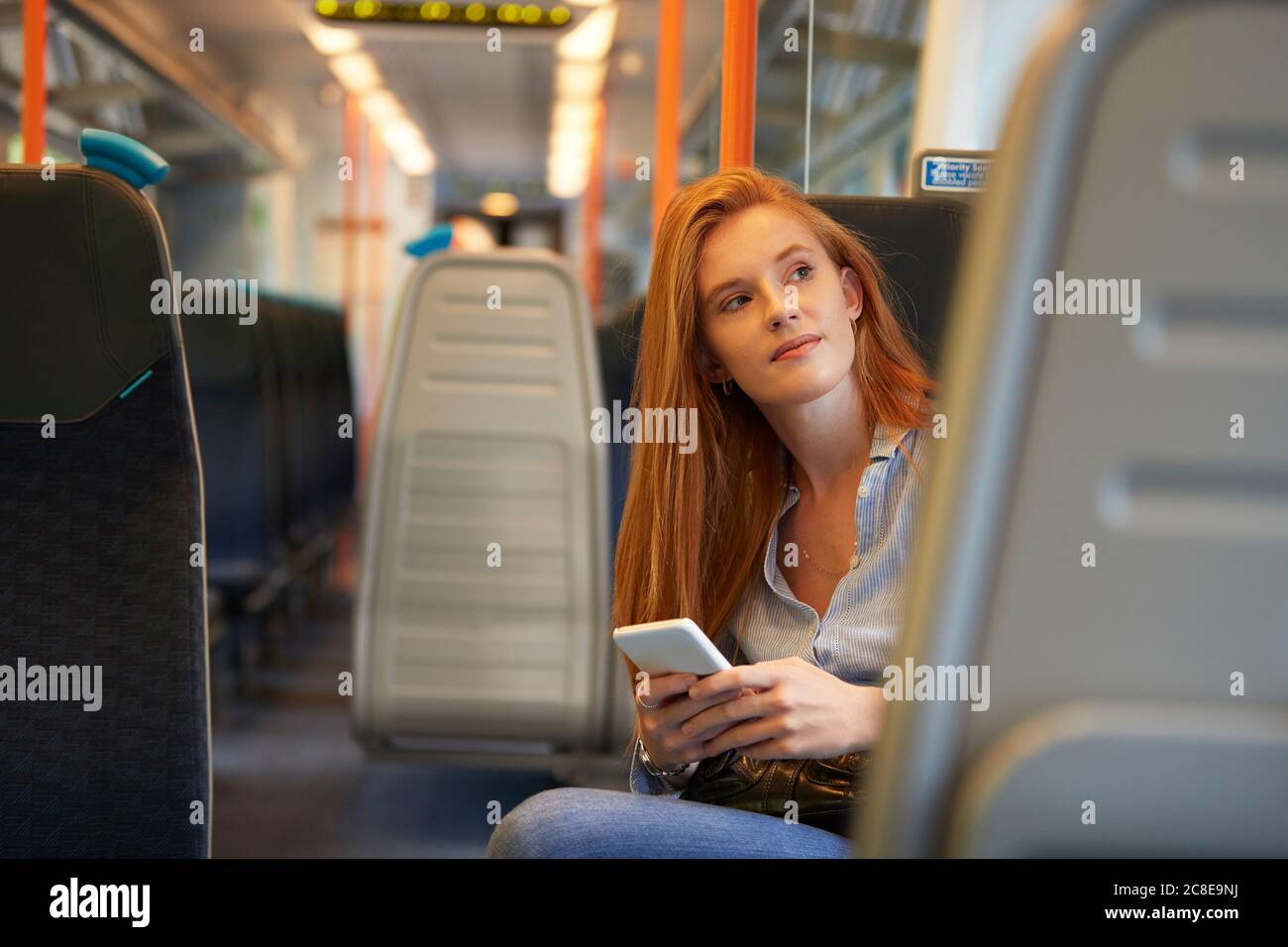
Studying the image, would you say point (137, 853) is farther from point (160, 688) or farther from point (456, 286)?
point (456, 286)

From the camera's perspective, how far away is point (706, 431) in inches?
43.5

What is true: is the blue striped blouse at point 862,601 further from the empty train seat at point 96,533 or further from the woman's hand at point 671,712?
the empty train seat at point 96,533

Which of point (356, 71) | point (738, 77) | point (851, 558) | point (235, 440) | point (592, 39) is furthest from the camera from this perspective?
point (356, 71)

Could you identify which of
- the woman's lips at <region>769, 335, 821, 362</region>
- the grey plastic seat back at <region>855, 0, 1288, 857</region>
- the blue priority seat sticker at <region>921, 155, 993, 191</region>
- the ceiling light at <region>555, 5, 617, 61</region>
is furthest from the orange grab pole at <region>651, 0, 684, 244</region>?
the ceiling light at <region>555, 5, 617, 61</region>

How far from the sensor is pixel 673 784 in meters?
1.06

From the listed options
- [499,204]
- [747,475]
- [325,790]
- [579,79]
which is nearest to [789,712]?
[747,475]

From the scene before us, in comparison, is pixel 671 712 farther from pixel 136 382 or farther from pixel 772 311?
pixel 136 382

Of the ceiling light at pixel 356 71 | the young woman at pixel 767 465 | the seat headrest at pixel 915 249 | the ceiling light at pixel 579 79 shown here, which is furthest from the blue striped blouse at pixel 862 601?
the ceiling light at pixel 579 79

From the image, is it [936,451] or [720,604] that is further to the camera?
[720,604]

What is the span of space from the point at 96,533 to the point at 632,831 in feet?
1.99

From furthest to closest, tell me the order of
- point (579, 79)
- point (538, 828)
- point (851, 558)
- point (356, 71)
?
point (579, 79)
point (356, 71)
point (851, 558)
point (538, 828)
